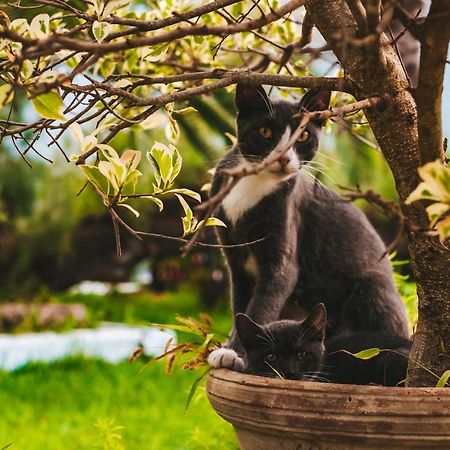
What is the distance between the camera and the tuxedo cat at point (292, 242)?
172 centimetres

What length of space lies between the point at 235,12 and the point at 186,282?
554 cm

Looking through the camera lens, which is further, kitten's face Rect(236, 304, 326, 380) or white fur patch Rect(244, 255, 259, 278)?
white fur patch Rect(244, 255, 259, 278)

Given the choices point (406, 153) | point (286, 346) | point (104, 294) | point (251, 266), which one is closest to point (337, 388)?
point (286, 346)

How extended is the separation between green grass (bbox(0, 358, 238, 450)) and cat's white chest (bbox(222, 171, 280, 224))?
72cm

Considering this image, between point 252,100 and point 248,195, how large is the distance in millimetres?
254

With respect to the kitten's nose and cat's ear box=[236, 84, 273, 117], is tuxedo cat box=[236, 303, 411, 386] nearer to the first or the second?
the kitten's nose

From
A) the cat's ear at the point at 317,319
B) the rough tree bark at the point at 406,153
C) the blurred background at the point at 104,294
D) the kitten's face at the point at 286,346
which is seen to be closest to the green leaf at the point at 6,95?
the rough tree bark at the point at 406,153

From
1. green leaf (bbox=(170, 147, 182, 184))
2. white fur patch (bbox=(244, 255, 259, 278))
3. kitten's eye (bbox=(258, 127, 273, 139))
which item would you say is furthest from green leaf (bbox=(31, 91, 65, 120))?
white fur patch (bbox=(244, 255, 259, 278))

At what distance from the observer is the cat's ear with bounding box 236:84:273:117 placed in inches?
67.4

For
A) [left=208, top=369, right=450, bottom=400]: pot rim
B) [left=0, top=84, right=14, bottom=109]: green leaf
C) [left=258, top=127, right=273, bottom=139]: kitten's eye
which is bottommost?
[left=208, top=369, right=450, bottom=400]: pot rim

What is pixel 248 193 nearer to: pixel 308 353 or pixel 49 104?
pixel 308 353

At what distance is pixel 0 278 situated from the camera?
668 centimetres

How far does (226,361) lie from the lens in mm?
1506

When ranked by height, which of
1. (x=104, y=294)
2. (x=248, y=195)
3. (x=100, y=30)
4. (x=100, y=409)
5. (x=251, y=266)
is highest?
(x=100, y=30)
